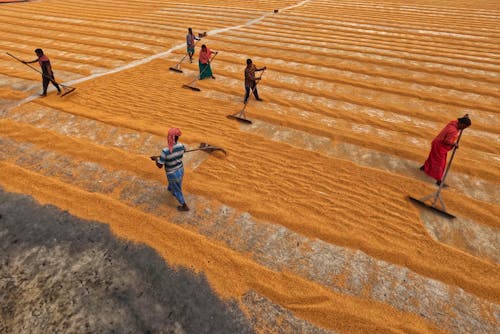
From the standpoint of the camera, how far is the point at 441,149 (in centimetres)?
573

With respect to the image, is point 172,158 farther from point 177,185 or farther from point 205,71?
point 205,71

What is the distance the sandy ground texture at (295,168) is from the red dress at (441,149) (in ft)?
0.85

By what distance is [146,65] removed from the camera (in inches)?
459

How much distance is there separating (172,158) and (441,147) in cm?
506

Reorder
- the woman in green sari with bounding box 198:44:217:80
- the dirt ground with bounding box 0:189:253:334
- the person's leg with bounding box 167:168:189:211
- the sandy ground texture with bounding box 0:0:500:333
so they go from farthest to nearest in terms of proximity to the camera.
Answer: the woman in green sari with bounding box 198:44:217:80, the person's leg with bounding box 167:168:189:211, the sandy ground texture with bounding box 0:0:500:333, the dirt ground with bounding box 0:189:253:334

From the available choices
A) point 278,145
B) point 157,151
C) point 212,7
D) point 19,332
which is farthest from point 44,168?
point 212,7

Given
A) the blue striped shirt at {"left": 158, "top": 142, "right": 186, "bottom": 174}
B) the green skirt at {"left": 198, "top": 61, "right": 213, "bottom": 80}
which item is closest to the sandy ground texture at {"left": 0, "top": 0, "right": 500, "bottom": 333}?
the green skirt at {"left": 198, "top": 61, "right": 213, "bottom": 80}

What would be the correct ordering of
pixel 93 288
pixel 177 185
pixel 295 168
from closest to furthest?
pixel 93 288 → pixel 177 185 → pixel 295 168

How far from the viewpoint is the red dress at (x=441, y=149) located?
18.0ft

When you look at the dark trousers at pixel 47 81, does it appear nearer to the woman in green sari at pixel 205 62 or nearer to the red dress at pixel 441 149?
the woman in green sari at pixel 205 62

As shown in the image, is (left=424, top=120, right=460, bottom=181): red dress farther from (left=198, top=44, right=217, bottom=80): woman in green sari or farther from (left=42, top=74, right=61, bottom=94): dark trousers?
(left=42, top=74, right=61, bottom=94): dark trousers

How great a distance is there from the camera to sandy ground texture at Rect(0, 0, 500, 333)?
4.11 meters

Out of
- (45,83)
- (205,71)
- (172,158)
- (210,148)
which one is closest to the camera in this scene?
(172,158)

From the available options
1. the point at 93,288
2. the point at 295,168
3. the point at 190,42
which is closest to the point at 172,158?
the point at 93,288
